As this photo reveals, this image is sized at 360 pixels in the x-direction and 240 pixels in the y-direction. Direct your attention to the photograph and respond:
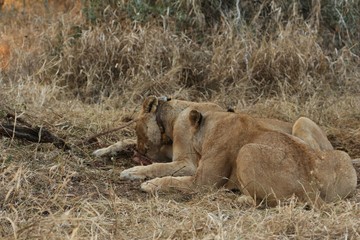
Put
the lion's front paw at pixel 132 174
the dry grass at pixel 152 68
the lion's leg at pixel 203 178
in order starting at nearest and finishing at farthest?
the lion's leg at pixel 203 178 < the lion's front paw at pixel 132 174 < the dry grass at pixel 152 68

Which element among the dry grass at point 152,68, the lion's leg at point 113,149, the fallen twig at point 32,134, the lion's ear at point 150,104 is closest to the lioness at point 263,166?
the dry grass at point 152,68

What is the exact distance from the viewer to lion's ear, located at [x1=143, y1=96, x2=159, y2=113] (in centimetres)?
637

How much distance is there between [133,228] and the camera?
13.6 ft

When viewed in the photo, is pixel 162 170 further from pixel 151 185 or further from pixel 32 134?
pixel 32 134

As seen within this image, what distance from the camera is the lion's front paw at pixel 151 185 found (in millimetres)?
5453

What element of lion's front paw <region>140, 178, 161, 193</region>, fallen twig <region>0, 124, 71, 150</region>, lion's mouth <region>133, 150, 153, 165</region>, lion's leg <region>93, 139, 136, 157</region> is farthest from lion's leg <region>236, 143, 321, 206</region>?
fallen twig <region>0, 124, 71, 150</region>

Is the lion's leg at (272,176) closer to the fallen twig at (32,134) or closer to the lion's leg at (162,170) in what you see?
the lion's leg at (162,170)

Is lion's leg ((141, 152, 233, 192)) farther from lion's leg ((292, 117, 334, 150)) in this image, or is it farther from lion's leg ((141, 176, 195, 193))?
lion's leg ((292, 117, 334, 150))

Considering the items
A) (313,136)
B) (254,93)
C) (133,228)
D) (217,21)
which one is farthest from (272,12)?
(133,228)

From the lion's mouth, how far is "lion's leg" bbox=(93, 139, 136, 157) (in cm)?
16

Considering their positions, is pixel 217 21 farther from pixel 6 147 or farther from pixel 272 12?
pixel 6 147

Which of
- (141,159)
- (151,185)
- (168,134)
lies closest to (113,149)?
(141,159)

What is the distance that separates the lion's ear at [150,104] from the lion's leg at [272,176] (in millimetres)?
1493

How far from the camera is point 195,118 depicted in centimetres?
591
